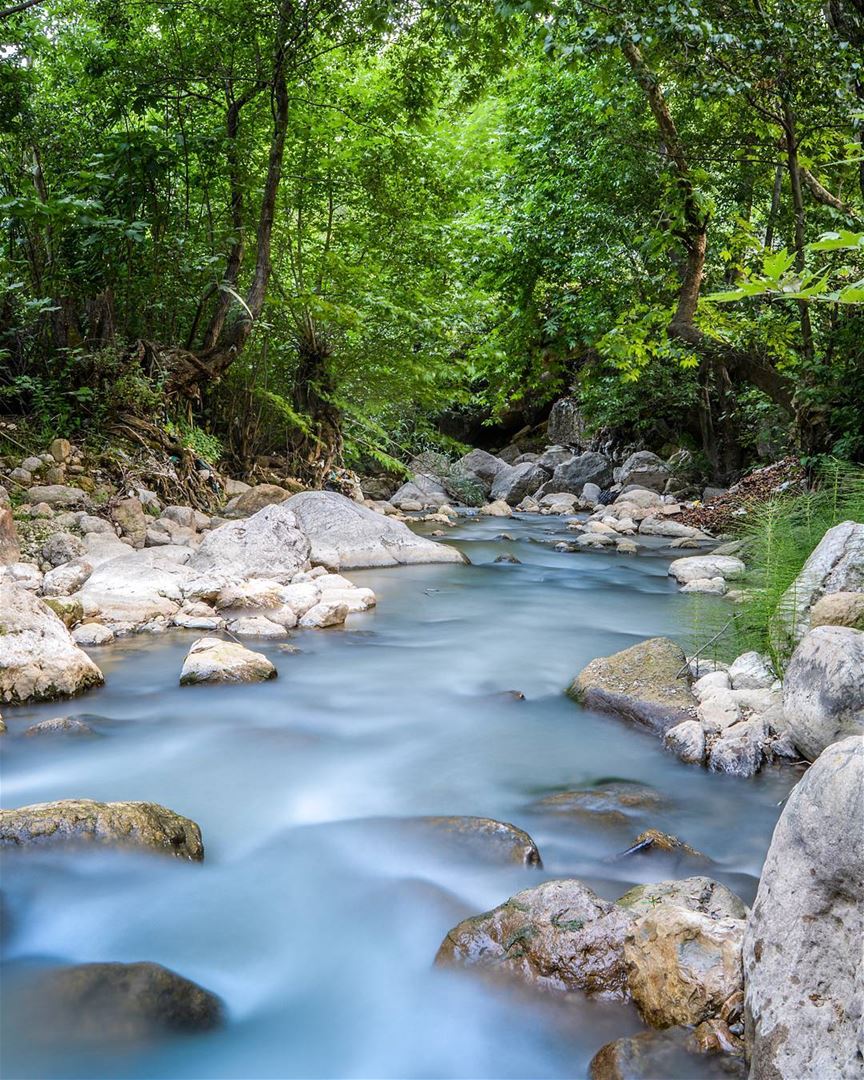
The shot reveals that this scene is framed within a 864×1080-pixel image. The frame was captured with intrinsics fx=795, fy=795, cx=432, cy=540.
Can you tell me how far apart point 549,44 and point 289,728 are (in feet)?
15.0

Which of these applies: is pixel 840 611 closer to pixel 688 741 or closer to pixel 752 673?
pixel 752 673

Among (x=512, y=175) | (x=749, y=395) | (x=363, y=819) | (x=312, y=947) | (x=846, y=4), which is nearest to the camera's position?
(x=312, y=947)

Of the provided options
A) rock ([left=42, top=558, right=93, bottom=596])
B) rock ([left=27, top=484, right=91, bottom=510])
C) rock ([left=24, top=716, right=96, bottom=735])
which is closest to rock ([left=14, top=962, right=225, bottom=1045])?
rock ([left=24, top=716, right=96, bottom=735])

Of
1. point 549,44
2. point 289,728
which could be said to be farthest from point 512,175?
point 289,728

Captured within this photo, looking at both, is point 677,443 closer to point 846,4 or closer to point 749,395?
point 749,395

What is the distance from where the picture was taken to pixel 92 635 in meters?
5.64

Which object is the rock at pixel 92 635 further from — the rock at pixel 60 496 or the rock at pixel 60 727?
the rock at pixel 60 496

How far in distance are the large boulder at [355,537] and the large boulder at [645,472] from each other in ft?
27.4

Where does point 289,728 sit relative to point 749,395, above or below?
below

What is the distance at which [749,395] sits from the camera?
13172 millimetres

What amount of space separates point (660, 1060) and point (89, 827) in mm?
1978

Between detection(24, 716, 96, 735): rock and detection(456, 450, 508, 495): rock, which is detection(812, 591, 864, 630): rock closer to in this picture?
detection(24, 716, 96, 735): rock

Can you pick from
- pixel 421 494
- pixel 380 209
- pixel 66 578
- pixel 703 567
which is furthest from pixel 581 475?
pixel 66 578

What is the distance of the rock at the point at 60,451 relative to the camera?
8.64m
